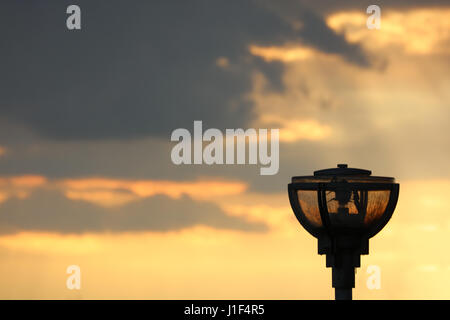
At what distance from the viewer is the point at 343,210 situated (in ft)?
45.2

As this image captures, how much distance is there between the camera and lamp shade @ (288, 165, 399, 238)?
13.6 meters

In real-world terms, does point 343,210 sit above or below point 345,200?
below

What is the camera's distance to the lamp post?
538 inches

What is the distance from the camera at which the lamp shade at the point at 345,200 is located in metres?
13.6

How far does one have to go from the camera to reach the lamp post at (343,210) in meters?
13.7

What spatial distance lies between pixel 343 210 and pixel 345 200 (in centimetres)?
20
